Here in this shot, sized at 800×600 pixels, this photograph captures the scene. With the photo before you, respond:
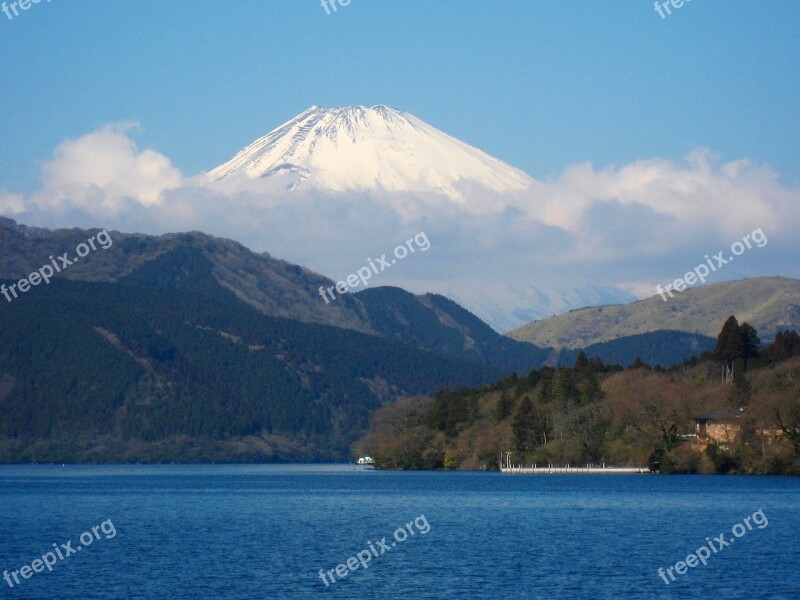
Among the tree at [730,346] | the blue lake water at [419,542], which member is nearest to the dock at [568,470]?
the blue lake water at [419,542]

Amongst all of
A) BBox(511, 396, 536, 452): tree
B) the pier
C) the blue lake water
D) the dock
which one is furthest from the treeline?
the blue lake water

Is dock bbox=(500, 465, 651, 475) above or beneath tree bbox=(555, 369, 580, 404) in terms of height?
beneath

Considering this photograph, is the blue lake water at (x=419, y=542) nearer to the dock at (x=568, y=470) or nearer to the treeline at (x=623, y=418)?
the treeline at (x=623, y=418)

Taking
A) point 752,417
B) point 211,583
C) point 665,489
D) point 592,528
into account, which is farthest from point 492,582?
point 752,417

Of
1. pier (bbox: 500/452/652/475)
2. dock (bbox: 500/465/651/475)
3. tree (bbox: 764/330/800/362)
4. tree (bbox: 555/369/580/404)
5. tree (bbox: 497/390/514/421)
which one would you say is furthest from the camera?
tree (bbox: 764/330/800/362)

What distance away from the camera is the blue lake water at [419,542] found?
48875 mm

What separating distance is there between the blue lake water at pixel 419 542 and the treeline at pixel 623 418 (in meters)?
A: 14.0

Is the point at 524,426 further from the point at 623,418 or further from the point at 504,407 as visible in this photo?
the point at 623,418

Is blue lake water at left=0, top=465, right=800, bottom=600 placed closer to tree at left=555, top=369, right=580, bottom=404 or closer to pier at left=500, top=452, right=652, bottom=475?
pier at left=500, top=452, right=652, bottom=475

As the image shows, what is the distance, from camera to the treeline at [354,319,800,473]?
11994 centimetres

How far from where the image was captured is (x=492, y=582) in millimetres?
49938

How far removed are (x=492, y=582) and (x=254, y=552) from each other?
14.3 m

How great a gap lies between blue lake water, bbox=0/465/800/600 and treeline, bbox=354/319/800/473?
46.0ft

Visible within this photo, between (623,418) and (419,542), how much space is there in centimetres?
7242
